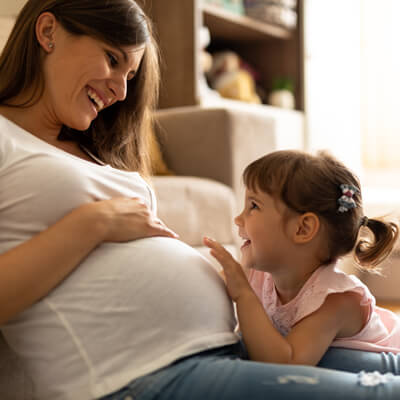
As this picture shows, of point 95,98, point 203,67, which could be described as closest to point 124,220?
point 95,98

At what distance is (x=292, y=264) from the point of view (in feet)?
3.16

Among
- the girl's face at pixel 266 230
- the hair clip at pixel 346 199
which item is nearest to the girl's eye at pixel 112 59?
the girl's face at pixel 266 230

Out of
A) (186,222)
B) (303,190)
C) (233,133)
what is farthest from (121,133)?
(233,133)

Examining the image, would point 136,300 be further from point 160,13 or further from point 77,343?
point 160,13

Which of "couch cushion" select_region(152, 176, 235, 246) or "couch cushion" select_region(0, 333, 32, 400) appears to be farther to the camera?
"couch cushion" select_region(152, 176, 235, 246)

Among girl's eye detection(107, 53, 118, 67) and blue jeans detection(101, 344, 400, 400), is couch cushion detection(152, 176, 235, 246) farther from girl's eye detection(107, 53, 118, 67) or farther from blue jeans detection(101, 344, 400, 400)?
blue jeans detection(101, 344, 400, 400)

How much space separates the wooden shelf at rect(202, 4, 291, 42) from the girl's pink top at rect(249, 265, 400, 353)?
2.24m

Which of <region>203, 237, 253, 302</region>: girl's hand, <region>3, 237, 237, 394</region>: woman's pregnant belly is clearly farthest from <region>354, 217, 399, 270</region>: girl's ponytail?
<region>3, 237, 237, 394</region>: woman's pregnant belly

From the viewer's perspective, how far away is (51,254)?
0.73 metres

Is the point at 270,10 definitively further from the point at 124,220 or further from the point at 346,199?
the point at 124,220

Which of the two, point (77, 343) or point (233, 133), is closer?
point (77, 343)

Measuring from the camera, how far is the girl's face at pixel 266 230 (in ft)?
3.09

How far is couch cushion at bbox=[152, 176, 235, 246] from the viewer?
1.83 metres

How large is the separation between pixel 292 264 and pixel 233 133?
4.17 feet
